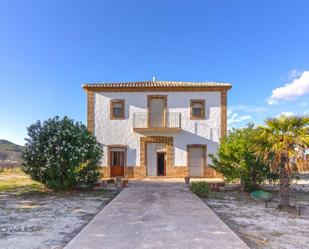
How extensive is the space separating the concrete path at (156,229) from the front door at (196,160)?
30.6ft

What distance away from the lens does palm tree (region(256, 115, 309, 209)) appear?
28.7 feet

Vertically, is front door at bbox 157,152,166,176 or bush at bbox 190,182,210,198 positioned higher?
front door at bbox 157,152,166,176

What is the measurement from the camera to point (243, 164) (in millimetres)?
12078

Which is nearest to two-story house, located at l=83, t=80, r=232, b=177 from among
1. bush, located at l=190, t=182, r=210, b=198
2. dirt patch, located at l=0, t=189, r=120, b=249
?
dirt patch, located at l=0, t=189, r=120, b=249

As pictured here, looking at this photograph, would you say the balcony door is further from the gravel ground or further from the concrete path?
the concrete path

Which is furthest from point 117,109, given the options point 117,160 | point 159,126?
point 117,160


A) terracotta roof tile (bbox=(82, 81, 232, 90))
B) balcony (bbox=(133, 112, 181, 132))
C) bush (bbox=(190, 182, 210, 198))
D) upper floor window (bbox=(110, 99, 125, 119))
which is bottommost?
bush (bbox=(190, 182, 210, 198))

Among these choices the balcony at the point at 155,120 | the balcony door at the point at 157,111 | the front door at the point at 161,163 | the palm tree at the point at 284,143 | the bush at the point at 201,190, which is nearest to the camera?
the palm tree at the point at 284,143

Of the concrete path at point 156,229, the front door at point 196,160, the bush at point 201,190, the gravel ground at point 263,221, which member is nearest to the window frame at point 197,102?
the front door at point 196,160

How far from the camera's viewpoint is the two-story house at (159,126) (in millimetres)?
18047

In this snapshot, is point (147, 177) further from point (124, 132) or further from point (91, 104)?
point (91, 104)

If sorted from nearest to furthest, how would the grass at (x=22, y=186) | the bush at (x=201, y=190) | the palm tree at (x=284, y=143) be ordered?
the palm tree at (x=284, y=143) < the bush at (x=201, y=190) < the grass at (x=22, y=186)

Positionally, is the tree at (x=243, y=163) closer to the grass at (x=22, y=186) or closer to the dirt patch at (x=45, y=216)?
the dirt patch at (x=45, y=216)

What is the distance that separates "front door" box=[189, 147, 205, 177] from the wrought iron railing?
78.5 inches
